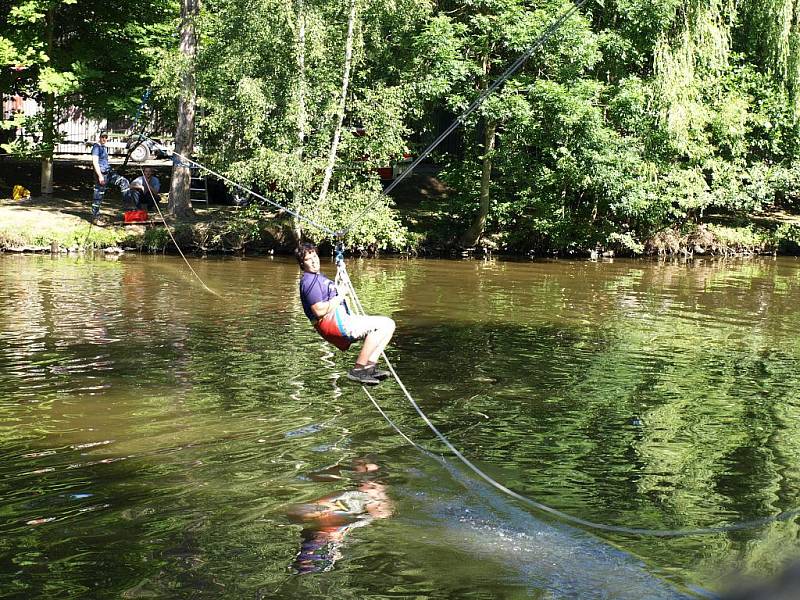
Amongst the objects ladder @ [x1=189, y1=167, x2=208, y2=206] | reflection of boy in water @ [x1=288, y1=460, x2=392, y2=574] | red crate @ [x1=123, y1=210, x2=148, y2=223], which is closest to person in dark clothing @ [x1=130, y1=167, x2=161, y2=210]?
red crate @ [x1=123, y1=210, x2=148, y2=223]

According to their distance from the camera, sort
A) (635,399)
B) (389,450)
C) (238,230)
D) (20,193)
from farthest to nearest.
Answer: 1. (20,193)
2. (238,230)
3. (635,399)
4. (389,450)

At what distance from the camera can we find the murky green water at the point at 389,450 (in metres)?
6.69

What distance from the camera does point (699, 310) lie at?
66.7 feet

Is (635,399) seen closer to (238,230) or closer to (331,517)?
(331,517)

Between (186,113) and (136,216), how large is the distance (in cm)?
351

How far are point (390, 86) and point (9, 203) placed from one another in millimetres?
12398

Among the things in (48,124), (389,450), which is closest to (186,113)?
(48,124)

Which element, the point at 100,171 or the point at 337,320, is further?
the point at 100,171

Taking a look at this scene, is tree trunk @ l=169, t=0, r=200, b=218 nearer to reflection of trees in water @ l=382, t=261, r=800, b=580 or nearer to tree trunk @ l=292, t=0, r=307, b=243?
tree trunk @ l=292, t=0, r=307, b=243

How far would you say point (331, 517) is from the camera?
7668 millimetres

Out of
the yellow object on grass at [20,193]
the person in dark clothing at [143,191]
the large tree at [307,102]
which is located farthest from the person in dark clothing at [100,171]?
the yellow object on grass at [20,193]

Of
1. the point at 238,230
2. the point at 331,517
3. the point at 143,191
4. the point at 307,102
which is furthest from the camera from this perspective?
the point at 143,191

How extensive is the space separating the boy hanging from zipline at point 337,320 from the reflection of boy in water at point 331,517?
210 cm

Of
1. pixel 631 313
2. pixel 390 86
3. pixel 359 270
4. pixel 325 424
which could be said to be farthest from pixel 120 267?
pixel 325 424
